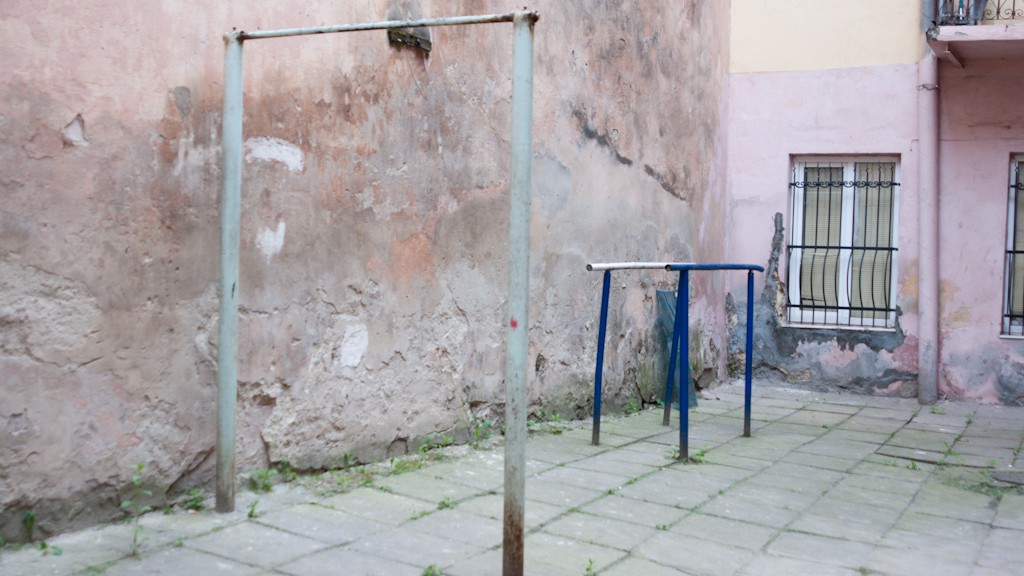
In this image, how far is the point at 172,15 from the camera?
3.52 m

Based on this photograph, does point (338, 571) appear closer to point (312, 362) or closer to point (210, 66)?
point (312, 362)

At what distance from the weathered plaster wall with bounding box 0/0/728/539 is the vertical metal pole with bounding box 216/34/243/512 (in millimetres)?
145

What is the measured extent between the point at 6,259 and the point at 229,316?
2.64 feet

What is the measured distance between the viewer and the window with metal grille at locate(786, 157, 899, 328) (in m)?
8.36

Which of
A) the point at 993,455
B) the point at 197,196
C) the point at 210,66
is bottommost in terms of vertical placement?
the point at 993,455

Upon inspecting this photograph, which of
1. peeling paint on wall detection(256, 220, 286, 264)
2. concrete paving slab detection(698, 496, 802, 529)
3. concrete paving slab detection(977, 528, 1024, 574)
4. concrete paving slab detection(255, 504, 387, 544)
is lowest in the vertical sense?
concrete paving slab detection(977, 528, 1024, 574)

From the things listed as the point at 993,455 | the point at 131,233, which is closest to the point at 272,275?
the point at 131,233

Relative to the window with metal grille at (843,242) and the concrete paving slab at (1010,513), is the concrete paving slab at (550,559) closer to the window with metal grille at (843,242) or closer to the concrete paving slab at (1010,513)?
the concrete paving slab at (1010,513)

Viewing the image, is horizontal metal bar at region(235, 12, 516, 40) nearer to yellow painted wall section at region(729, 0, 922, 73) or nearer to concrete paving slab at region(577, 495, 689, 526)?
concrete paving slab at region(577, 495, 689, 526)

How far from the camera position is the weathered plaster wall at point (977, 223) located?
25.8ft

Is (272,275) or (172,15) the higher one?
(172,15)

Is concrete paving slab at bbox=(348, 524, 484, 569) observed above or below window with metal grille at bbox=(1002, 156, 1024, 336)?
below

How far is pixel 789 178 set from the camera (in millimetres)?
8656

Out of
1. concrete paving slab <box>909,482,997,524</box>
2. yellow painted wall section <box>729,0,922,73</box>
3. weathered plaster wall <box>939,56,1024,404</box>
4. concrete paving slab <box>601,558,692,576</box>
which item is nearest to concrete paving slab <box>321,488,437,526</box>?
concrete paving slab <box>601,558,692,576</box>
